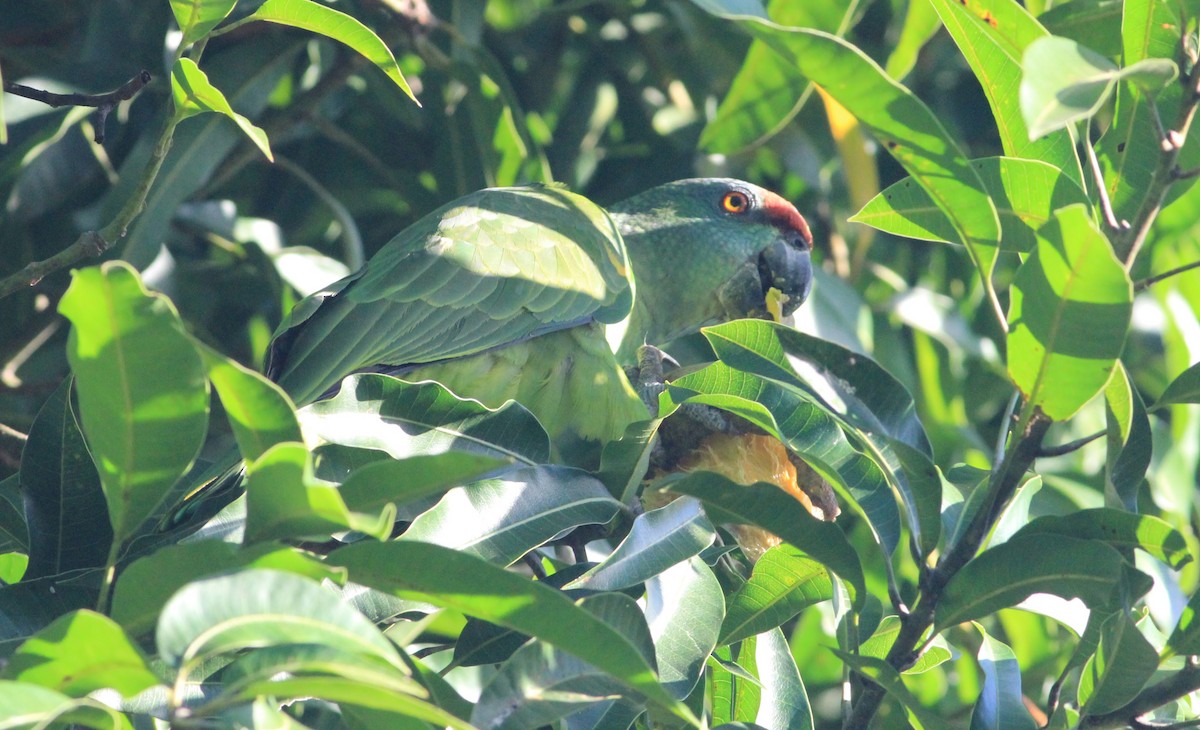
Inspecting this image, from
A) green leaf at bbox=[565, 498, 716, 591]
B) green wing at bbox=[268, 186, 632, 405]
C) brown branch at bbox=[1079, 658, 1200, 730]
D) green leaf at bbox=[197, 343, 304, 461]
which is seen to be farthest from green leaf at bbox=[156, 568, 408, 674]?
green wing at bbox=[268, 186, 632, 405]

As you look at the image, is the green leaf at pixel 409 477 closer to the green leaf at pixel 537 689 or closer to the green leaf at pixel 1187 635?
the green leaf at pixel 537 689

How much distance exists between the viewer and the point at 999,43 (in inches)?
54.0

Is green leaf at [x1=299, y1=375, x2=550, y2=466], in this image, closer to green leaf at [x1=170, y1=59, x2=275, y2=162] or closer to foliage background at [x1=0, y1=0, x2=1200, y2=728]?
green leaf at [x1=170, y1=59, x2=275, y2=162]

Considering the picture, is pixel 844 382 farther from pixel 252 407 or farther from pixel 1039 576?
pixel 252 407

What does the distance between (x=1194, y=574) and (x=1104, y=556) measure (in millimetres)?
1686

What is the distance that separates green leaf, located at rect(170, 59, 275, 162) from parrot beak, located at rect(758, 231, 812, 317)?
5.48ft

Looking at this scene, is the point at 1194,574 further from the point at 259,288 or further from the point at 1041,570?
the point at 259,288

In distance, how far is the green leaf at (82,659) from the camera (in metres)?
0.90

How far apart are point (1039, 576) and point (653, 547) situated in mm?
466

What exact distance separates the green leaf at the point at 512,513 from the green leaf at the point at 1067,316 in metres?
0.57

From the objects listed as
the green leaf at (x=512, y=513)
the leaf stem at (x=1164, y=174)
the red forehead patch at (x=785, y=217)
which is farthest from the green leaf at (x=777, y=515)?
the red forehead patch at (x=785, y=217)

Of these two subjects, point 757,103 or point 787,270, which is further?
point 787,270

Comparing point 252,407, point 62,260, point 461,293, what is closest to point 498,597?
point 252,407

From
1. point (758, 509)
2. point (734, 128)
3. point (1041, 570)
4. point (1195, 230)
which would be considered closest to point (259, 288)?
point (734, 128)
